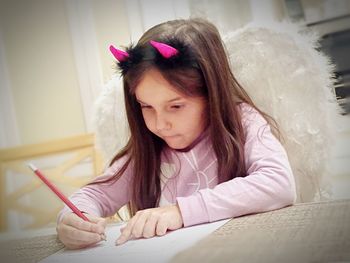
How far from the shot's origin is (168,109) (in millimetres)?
440

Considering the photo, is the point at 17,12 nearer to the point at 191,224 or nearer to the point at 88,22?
the point at 88,22

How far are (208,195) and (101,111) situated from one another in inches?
10.9

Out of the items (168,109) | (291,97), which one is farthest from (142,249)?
(291,97)

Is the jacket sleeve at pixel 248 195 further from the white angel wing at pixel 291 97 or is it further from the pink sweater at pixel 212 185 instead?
the white angel wing at pixel 291 97

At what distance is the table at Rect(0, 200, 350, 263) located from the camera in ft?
0.84

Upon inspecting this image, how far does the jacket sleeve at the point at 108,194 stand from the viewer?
50cm

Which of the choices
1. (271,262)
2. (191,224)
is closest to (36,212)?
(191,224)

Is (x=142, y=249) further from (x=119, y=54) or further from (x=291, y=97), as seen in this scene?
(x=291, y=97)

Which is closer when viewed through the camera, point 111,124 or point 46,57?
point 46,57

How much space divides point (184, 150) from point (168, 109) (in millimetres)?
102

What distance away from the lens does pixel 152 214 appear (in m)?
0.37

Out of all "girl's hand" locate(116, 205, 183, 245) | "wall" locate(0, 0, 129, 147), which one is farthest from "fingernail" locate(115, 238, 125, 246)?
"wall" locate(0, 0, 129, 147)

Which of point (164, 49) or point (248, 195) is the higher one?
point (164, 49)

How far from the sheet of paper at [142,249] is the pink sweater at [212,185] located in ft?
0.07
